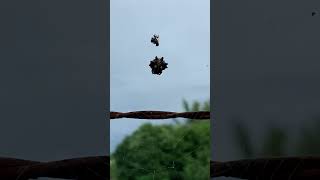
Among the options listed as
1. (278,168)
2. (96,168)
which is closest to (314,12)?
(278,168)

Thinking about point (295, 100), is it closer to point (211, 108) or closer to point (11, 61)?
point (211, 108)

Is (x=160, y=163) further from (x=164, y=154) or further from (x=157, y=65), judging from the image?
(x=157, y=65)

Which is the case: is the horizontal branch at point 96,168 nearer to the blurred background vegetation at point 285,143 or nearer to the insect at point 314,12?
the blurred background vegetation at point 285,143

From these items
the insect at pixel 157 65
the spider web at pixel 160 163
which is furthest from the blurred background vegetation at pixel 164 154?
the insect at pixel 157 65

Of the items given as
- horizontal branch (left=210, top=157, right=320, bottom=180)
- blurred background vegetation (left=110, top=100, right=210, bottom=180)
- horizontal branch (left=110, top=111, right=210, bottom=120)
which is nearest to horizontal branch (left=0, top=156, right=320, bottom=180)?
horizontal branch (left=210, top=157, right=320, bottom=180)

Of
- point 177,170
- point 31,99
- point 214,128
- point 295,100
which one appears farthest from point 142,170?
point 295,100
